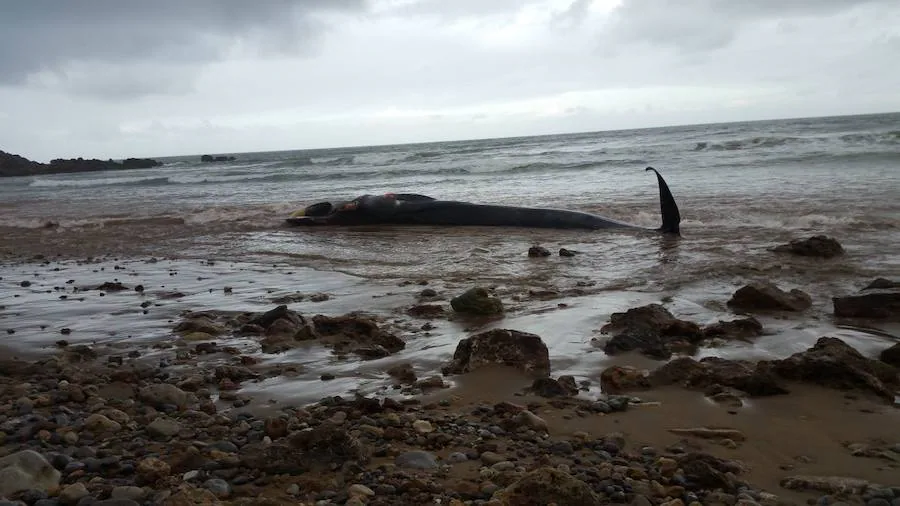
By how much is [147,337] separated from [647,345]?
3.54m

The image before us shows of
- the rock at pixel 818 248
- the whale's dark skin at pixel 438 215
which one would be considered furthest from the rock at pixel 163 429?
the whale's dark skin at pixel 438 215

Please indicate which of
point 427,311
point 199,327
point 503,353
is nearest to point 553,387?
point 503,353

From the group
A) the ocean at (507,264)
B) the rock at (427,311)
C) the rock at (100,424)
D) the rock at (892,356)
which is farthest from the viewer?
the rock at (427,311)

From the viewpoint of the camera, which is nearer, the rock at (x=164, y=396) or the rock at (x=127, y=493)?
the rock at (x=127, y=493)

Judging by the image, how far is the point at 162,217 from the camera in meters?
14.6

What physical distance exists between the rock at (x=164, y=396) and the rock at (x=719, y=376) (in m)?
2.43

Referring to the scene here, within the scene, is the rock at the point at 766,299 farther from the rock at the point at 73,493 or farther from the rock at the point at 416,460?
the rock at the point at 73,493

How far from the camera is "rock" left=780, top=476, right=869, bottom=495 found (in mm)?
2162

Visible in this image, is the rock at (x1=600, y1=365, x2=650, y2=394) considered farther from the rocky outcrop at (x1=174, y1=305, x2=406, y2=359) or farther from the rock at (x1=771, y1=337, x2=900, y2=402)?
the rocky outcrop at (x1=174, y1=305, x2=406, y2=359)

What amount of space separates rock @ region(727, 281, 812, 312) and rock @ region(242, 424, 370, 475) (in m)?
3.23

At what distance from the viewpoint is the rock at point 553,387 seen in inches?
125

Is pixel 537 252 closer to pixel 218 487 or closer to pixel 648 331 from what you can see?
pixel 648 331

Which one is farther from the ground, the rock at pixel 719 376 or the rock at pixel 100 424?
the rock at pixel 100 424

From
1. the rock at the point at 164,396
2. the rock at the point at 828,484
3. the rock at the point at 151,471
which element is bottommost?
the rock at the point at 828,484
